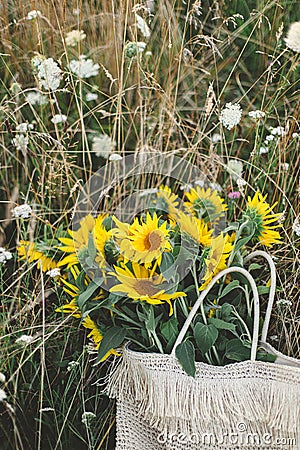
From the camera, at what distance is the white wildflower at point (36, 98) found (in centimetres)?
133

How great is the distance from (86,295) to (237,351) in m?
0.25

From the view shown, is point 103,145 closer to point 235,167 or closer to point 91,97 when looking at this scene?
point 91,97

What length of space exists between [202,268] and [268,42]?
1.90 ft

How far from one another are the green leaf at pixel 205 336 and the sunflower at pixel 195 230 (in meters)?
0.13

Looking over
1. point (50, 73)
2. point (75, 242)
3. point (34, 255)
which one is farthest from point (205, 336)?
point (50, 73)

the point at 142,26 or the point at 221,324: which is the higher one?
the point at 142,26

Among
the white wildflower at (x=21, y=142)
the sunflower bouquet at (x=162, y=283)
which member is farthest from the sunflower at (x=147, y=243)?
the white wildflower at (x=21, y=142)

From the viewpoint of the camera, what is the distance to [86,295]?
104cm

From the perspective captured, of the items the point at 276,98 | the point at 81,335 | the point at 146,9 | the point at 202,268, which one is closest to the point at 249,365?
the point at 202,268

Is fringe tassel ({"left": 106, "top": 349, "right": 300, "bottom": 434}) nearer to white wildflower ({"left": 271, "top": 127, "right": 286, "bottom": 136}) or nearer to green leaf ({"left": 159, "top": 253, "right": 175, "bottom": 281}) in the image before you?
green leaf ({"left": 159, "top": 253, "right": 175, "bottom": 281})

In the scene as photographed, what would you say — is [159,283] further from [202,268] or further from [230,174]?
[230,174]

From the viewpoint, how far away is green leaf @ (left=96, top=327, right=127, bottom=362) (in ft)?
3.42

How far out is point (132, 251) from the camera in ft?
3.41

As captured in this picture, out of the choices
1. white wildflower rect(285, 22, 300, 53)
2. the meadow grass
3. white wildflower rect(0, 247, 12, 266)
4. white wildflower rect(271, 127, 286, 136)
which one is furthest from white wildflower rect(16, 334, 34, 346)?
white wildflower rect(285, 22, 300, 53)
